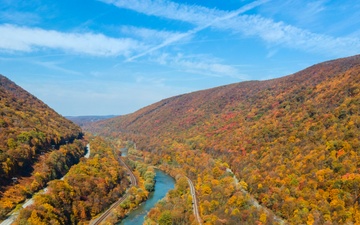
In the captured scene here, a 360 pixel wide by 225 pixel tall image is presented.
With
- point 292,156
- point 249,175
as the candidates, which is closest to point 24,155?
point 249,175

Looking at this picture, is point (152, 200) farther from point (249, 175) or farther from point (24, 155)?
point (24, 155)

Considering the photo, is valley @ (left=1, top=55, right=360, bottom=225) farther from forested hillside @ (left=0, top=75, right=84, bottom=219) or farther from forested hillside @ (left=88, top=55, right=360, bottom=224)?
forested hillside @ (left=0, top=75, right=84, bottom=219)

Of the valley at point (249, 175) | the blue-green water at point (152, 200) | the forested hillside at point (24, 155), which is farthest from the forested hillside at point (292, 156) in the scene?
the forested hillside at point (24, 155)

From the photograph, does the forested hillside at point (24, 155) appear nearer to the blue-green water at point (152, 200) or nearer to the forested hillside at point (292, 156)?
the blue-green water at point (152, 200)

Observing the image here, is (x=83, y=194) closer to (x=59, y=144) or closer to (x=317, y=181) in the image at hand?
(x=59, y=144)

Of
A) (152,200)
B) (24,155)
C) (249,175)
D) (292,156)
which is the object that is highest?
(24,155)

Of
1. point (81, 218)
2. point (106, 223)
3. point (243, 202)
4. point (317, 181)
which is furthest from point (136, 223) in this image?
point (317, 181)

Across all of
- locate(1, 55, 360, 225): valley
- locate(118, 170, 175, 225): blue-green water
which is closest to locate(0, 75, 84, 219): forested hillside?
locate(1, 55, 360, 225): valley
